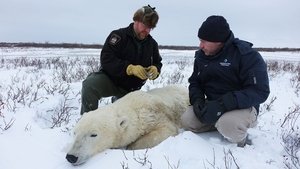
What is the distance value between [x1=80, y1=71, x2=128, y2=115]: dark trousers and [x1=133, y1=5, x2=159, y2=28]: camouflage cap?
37.6 inches

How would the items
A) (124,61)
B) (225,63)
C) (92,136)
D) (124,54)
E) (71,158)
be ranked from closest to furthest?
(71,158) → (92,136) → (225,63) → (124,61) → (124,54)

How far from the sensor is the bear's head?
356 centimetres

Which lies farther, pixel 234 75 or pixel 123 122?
pixel 123 122

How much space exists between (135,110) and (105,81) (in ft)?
3.32

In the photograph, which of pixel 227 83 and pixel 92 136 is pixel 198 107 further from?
pixel 92 136

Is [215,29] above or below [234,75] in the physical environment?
above

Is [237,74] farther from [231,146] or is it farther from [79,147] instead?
[79,147]

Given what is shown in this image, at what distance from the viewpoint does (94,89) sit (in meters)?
5.16

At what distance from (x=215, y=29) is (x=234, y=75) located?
522mm

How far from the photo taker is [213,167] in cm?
319

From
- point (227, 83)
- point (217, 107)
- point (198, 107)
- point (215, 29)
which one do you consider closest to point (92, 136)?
point (198, 107)

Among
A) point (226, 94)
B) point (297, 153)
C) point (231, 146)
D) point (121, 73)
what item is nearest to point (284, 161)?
point (297, 153)

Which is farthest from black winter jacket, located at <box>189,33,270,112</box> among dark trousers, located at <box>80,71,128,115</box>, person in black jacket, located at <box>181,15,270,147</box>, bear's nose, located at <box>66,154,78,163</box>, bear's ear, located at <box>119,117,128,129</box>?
bear's nose, located at <box>66,154,78,163</box>

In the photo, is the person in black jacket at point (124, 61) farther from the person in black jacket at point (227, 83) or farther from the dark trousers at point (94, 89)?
the person in black jacket at point (227, 83)
